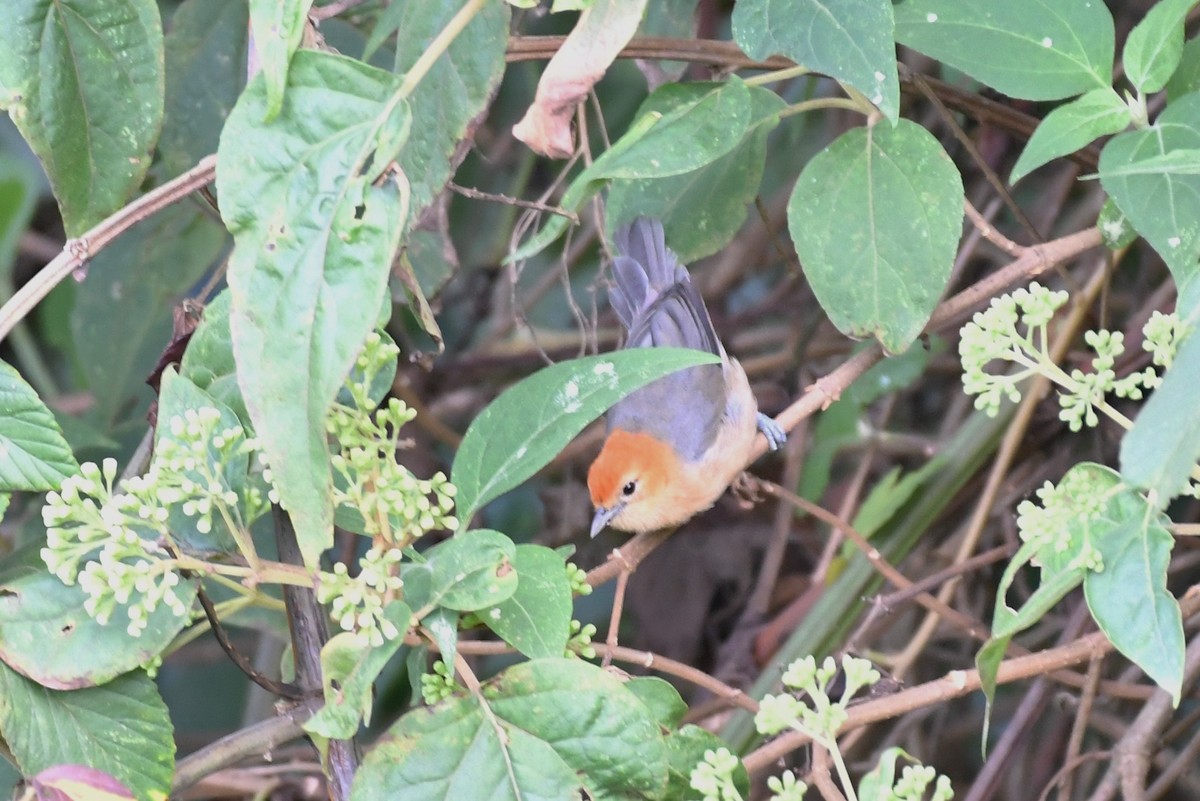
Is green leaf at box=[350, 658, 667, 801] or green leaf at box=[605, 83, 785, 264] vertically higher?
green leaf at box=[605, 83, 785, 264]

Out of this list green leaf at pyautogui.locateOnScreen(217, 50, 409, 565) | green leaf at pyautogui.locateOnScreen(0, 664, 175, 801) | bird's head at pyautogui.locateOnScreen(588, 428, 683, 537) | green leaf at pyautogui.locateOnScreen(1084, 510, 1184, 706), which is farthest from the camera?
bird's head at pyautogui.locateOnScreen(588, 428, 683, 537)

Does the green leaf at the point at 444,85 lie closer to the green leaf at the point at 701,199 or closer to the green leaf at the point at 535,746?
the green leaf at the point at 701,199

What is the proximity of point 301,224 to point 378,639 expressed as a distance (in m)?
0.46

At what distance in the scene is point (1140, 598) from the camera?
1473 mm

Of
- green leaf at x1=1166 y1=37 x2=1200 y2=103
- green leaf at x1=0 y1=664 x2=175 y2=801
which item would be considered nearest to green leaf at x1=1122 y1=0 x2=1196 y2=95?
green leaf at x1=1166 y1=37 x2=1200 y2=103

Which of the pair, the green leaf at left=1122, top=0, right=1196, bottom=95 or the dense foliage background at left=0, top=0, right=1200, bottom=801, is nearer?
the dense foliage background at left=0, top=0, right=1200, bottom=801

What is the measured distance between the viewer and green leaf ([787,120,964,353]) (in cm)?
200

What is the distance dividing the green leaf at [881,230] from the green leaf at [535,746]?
76 cm

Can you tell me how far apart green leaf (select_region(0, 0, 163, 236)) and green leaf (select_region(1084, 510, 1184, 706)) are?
1.44 metres

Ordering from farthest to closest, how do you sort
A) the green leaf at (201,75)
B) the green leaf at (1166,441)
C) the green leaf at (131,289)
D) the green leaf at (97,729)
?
1. the green leaf at (131,289)
2. the green leaf at (201,75)
3. the green leaf at (97,729)
4. the green leaf at (1166,441)

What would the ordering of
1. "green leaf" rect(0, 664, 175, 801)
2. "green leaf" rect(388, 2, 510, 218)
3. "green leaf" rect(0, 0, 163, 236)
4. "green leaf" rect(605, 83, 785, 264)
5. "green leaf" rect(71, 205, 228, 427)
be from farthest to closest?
"green leaf" rect(71, 205, 228, 427), "green leaf" rect(605, 83, 785, 264), "green leaf" rect(388, 2, 510, 218), "green leaf" rect(0, 0, 163, 236), "green leaf" rect(0, 664, 175, 801)

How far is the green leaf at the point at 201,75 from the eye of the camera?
286cm

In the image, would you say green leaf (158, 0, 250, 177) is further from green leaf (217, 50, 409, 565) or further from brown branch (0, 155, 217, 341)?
green leaf (217, 50, 409, 565)

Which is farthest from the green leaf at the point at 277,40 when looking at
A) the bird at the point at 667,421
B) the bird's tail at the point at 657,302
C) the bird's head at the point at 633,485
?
the bird's head at the point at 633,485
